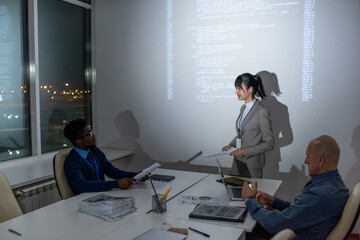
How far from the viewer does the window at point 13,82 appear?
3.61 meters

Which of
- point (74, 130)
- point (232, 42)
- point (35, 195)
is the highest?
point (232, 42)

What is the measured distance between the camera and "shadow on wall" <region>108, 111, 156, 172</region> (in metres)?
4.61

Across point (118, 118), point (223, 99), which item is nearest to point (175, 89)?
point (223, 99)

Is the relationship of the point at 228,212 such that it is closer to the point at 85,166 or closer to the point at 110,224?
the point at 110,224

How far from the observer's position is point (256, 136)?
3238 millimetres

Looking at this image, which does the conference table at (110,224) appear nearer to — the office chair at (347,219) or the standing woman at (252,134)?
the office chair at (347,219)

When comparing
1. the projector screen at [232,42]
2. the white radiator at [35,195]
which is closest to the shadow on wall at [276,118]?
the projector screen at [232,42]

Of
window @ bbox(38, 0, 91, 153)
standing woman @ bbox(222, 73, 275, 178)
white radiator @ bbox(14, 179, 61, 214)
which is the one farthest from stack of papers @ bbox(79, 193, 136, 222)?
window @ bbox(38, 0, 91, 153)

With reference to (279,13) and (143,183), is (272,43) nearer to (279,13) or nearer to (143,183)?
(279,13)

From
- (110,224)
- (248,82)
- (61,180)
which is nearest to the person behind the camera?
(110,224)

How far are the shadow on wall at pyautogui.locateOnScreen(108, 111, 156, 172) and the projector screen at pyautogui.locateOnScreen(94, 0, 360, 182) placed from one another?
0.05ft

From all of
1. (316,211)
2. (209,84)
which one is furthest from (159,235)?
(209,84)

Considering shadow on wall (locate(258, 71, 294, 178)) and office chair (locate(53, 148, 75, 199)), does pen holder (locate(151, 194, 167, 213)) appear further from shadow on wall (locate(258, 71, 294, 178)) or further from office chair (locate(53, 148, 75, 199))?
shadow on wall (locate(258, 71, 294, 178))

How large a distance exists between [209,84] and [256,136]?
1.13m
